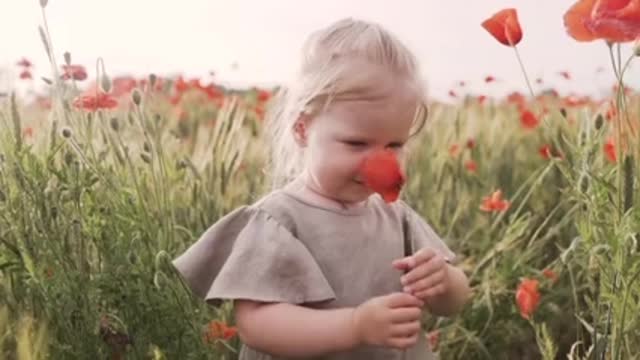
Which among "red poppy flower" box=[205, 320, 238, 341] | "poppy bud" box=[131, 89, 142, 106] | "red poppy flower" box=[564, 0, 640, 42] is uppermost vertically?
"red poppy flower" box=[564, 0, 640, 42]

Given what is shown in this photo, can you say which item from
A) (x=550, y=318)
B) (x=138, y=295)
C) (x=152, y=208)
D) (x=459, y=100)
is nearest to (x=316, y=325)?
(x=138, y=295)

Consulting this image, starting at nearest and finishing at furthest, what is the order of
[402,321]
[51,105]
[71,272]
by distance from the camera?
[402,321]
[71,272]
[51,105]

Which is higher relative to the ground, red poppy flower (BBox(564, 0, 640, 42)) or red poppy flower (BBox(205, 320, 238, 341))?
red poppy flower (BBox(564, 0, 640, 42))

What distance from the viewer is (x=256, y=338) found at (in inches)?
67.5

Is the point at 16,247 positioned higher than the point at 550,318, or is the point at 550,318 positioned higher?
the point at 16,247

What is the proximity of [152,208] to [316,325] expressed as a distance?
0.66m

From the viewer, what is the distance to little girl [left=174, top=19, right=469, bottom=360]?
1.68m

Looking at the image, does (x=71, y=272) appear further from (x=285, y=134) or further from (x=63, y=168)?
(x=285, y=134)

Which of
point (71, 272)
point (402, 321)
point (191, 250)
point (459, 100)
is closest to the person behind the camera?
point (402, 321)

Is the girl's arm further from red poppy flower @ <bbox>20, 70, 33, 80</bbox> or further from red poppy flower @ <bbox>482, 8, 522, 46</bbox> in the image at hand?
red poppy flower @ <bbox>20, 70, 33, 80</bbox>

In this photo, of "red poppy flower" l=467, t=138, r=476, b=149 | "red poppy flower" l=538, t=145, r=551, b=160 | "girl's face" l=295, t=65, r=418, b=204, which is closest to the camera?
"girl's face" l=295, t=65, r=418, b=204

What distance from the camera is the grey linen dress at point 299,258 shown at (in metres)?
1.74

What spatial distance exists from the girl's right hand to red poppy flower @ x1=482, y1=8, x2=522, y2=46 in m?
0.47

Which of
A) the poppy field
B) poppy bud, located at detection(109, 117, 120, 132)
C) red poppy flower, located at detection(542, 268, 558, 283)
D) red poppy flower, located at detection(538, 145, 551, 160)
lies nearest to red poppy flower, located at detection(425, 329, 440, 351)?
the poppy field
